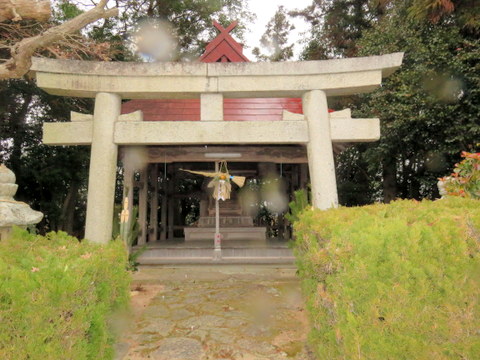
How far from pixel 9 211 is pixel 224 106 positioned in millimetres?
5997

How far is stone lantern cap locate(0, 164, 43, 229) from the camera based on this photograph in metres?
4.43

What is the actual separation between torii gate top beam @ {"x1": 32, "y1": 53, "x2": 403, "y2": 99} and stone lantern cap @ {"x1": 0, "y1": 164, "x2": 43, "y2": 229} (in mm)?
2085

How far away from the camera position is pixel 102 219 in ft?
19.7

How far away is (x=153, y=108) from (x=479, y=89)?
9.18 metres

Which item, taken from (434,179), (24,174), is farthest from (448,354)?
(24,174)

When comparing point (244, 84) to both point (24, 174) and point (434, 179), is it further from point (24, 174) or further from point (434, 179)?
point (24, 174)

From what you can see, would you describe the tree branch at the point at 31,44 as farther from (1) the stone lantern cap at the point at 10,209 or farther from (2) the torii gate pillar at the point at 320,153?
(2) the torii gate pillar at the point at 320,153

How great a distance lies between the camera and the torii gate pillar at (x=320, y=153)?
605 centimetres

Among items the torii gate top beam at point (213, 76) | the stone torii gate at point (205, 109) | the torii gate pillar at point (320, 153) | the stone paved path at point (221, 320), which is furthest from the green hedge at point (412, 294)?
the torii gate top beam at point (213, 76)

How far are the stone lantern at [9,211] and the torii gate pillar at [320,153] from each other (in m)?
4.51

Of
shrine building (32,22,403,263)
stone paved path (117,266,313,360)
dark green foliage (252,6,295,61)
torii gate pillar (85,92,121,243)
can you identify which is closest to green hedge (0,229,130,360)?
stone paved path (117,266,313,360)

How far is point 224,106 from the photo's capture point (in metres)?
9.27

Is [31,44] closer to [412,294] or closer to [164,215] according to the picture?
[412,294]

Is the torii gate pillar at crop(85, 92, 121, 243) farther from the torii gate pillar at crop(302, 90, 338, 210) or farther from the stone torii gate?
the torii gate pillar at crop(302, 90, 338, 210)
